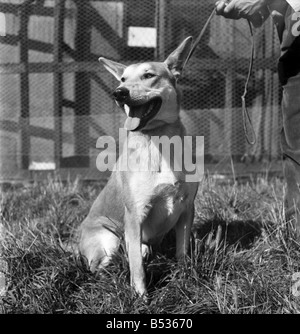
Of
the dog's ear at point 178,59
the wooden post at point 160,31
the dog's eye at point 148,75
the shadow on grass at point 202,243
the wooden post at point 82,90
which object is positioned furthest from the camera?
the wooden post at point 82,90

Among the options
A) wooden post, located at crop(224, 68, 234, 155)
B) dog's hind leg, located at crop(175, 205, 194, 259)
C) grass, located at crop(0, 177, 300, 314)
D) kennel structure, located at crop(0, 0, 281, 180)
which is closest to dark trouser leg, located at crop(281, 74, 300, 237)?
grass, located at crop(0, 177, 300, 314)

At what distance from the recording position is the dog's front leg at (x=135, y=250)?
2922mm

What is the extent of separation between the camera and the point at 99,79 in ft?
19.3

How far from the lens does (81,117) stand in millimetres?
5867

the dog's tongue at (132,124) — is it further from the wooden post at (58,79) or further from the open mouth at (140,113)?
the wooden post at (58,79)

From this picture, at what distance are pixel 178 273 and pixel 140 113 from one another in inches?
38.7

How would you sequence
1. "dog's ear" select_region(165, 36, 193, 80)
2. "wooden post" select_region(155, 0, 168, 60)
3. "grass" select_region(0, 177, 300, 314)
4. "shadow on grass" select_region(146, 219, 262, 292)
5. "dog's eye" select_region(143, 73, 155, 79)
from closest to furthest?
"grass" select_region(0, 177, 300, 314), "shadow on grass" select_region(146, 219, 262, 292), "dog's eye" select_region(143, 73, 155, 79), "dog's ear" select_region(165, 36, 193, 80), "wooden post" select_region(155, 0, 168, 60)

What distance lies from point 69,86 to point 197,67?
4.75 feet

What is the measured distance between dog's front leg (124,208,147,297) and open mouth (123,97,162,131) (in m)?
0.51

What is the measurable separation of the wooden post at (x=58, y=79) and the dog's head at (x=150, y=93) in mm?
2464

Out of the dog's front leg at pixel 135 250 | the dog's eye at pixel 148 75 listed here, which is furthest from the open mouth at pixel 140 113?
the dog's front leg at pixel 135 250

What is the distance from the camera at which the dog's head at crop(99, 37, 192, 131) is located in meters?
3.14

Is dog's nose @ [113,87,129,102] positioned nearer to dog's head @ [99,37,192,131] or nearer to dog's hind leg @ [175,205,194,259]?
dog's head @ [99,37,192,131]
